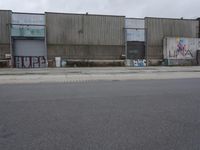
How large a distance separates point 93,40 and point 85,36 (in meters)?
1.32

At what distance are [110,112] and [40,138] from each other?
2526 mm

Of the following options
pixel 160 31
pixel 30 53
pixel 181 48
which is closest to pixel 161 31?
pixel 160 31

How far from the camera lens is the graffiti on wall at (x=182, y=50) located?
41.6 meters

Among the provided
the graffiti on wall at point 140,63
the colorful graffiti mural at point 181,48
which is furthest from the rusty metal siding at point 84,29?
the colorful graffiti mural at point 181,48

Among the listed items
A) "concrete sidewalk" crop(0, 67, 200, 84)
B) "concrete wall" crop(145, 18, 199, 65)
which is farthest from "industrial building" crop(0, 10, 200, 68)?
"concrete sidewalk" crop(0, 67, 200, 84)

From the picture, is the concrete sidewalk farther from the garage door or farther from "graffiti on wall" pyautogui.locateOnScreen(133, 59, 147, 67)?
"graffiti on wall" pyautogui.locateOnScreen(133, 59, 147, 67)

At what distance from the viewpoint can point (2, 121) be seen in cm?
625

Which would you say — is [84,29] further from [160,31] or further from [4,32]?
[160,31]

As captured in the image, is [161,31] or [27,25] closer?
[27,25]

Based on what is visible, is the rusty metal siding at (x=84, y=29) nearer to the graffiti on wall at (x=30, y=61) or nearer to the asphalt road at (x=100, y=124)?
the graffiti on wall at (x=30, y=61)

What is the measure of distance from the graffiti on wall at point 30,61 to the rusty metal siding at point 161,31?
627 inches

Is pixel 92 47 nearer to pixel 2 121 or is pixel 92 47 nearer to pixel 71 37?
pixel 71 37

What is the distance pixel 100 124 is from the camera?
5.91 meters

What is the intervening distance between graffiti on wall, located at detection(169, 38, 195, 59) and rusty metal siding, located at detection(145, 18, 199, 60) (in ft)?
4.70
